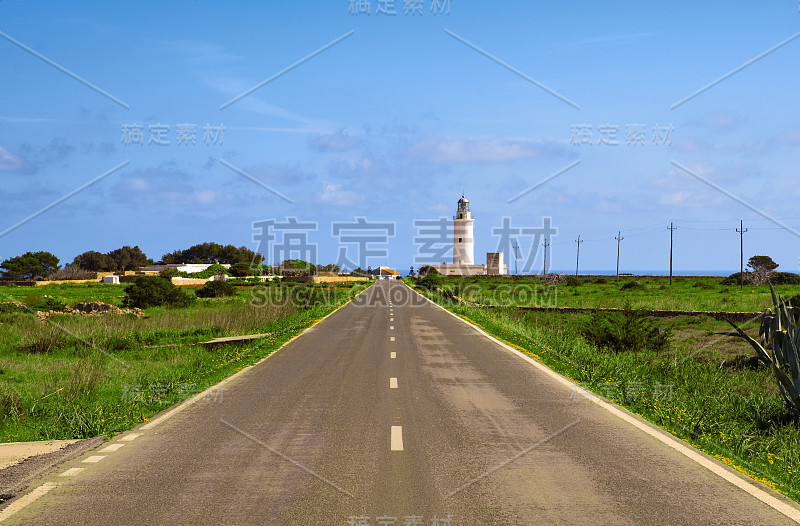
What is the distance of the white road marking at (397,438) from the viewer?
826 cm

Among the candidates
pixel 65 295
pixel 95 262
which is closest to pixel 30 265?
pixel 95 262

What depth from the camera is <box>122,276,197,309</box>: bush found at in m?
45.2

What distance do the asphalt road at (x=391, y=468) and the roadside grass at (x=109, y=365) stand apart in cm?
124

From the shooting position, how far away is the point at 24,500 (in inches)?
248

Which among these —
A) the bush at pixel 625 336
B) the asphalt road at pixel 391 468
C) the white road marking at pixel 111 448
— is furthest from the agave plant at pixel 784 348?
the bush at pixel 625 336

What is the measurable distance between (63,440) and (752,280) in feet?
306

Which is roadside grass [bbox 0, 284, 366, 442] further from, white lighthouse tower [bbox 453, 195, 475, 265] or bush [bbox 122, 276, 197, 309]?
white lighthouse tower [bbox 453, 195, 475, 265]

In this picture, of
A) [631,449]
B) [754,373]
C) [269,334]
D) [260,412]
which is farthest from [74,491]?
[269,334]

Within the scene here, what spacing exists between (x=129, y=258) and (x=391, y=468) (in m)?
146

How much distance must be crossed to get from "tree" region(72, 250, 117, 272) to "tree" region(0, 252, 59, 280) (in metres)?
19.4

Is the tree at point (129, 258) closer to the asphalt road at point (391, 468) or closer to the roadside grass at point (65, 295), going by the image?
the roadside grass at point (65, 295)

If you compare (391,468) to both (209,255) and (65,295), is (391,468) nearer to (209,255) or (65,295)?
(65,295)

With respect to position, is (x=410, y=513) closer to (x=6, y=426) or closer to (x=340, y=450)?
(x=340, y=450)

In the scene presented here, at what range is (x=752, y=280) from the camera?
88.2 metres
